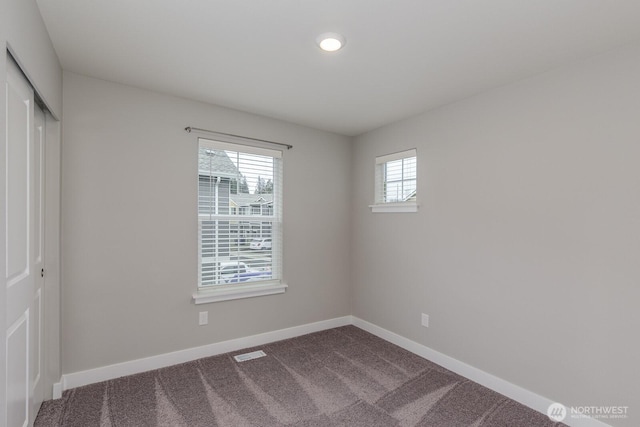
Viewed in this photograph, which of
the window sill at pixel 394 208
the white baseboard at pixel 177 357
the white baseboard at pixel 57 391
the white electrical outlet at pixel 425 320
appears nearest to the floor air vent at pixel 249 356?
the white baseboard at pixel 177 357

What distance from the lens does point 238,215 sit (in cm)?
338

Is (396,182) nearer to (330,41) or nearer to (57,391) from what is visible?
(330,41)

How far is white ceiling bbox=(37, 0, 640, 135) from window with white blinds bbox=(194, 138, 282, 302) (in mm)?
676

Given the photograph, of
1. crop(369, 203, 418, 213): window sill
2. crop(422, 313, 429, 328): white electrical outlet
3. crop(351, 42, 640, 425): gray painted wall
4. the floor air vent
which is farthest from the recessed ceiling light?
the floor air vent

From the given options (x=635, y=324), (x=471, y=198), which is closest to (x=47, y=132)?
(x=471, y=198)

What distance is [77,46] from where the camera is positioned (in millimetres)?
2162

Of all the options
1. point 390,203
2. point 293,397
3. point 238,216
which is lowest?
point 293,397

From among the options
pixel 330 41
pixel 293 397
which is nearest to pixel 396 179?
pixel 330 41

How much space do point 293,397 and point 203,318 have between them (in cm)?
119

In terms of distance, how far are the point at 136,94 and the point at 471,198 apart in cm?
300

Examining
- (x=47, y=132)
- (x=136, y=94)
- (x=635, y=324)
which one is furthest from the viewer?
(x=136, y=94)

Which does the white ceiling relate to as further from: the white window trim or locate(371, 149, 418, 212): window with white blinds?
the white window trim

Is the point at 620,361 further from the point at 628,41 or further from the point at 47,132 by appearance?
the point at 47,132

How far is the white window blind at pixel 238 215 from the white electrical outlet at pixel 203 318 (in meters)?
0.23
